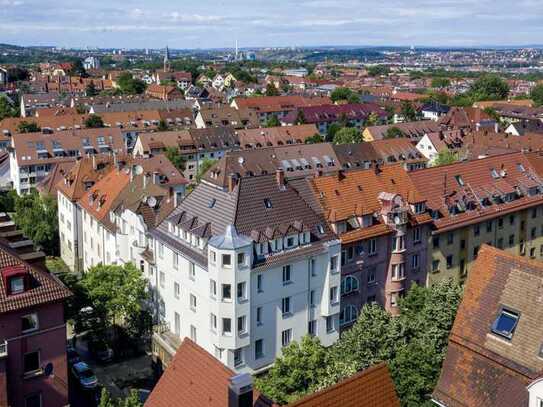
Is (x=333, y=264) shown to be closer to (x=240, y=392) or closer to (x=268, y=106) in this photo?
(x=240, y=392)

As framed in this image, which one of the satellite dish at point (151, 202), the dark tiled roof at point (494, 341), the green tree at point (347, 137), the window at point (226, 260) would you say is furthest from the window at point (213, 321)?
the green tree at point (347, 137)

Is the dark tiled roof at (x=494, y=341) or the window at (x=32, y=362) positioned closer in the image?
the dark tiled roof at (x=494, y=341)

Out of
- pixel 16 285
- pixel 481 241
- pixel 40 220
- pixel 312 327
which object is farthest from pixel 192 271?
pixel 40 220

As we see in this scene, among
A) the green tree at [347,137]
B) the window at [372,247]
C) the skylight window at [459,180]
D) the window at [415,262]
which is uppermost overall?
the skylight window at [459,180]

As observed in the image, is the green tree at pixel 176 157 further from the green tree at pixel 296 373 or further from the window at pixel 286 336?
the green tree at pixel 296 373

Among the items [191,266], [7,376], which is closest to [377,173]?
[191,266]

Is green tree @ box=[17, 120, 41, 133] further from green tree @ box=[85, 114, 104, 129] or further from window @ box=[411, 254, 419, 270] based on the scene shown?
window @ box=[411, 254, 419, 270]

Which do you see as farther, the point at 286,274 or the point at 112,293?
the point at 112,293

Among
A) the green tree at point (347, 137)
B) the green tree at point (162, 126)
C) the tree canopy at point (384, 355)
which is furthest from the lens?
the green tree at point (162, 126)
